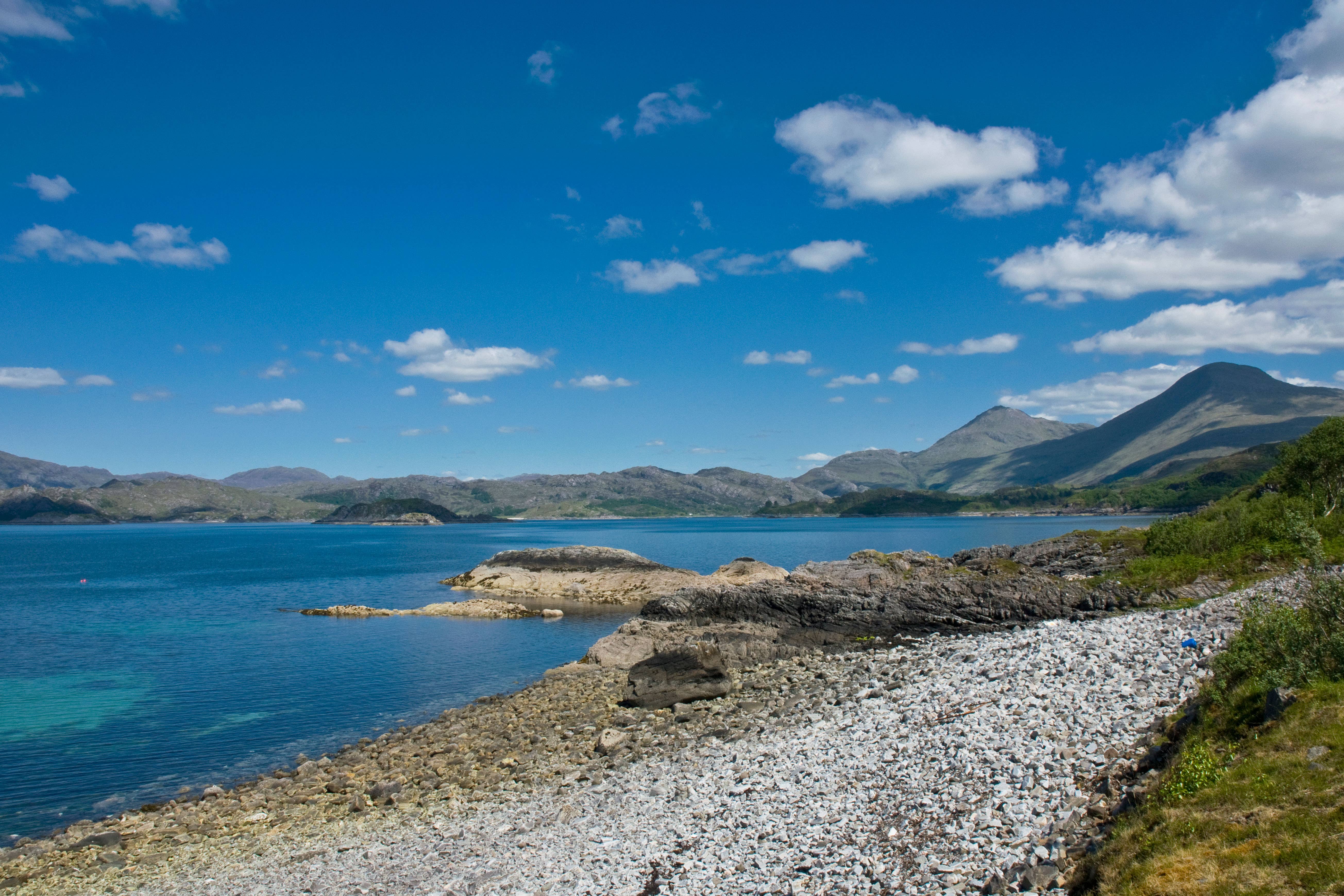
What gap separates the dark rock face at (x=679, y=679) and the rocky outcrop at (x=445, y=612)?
34563 mm

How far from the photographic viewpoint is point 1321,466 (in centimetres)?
5319

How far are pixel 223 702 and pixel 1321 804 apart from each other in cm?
4097

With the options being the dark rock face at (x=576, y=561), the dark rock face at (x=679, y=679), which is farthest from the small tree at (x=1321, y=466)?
the dark rock face at (x=576, y=561)

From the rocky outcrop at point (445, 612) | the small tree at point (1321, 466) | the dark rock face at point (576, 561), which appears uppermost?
the small tree at point (1321, 466)

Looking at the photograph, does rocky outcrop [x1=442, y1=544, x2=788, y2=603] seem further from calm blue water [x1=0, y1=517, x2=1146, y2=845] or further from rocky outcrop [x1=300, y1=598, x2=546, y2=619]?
rocky outcrop [x1=300, y1=598, x2=546, y2=619]

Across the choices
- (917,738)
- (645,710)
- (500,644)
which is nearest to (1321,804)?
(917,738)

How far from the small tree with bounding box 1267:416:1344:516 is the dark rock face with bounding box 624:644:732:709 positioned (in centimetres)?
4375

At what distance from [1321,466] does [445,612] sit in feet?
231

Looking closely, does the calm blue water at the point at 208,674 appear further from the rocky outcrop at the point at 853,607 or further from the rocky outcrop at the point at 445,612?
the rocky outcrop at the point at 853,607

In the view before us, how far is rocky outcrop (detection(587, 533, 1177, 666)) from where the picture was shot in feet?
124

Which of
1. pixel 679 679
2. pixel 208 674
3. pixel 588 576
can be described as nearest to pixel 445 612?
pixel 588 576

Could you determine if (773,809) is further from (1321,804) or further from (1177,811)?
(1321,804)

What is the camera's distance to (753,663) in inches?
1400

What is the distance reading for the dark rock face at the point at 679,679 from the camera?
97.0 feet
